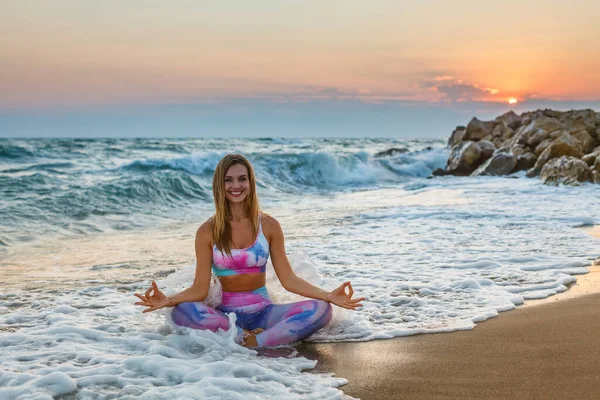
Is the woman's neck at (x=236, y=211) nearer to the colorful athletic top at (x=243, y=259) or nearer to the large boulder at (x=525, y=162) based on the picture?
the colorful athletic top at (x=243, y=259)

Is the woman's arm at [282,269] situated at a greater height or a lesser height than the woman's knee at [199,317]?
greater

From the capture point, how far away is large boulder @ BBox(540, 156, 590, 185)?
1782cm

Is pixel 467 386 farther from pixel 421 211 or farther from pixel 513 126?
pixel 513 126

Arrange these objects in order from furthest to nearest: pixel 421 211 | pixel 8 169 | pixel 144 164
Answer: pixel 144 164
pixel 8 169
pixel 421 211

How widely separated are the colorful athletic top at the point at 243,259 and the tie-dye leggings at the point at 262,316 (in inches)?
7.8

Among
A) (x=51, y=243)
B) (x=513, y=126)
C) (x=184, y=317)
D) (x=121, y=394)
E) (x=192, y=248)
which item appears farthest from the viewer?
(x=513, y=126)

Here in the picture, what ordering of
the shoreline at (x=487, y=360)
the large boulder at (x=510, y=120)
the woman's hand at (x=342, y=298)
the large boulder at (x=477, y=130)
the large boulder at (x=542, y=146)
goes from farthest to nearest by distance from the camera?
the large boulder at (x=510, y=120)
the large boulder at (x=477, y=130)
the large boulder at (x=542, y=146)
the woman's hand at (x=342, y=298)
the shoreline at (x=487, y=360)

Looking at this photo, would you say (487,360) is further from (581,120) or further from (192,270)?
(581,120)

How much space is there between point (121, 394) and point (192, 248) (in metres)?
5.94

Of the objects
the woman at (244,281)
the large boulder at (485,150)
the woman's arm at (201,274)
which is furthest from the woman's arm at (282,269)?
the large boulder at (485,150)

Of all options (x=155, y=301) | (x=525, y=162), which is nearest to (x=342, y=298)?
(x=155, y=301)

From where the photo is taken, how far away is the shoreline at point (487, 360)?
377cm

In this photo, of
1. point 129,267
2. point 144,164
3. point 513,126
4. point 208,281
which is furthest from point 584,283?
point 513,126

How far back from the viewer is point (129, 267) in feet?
26.7
